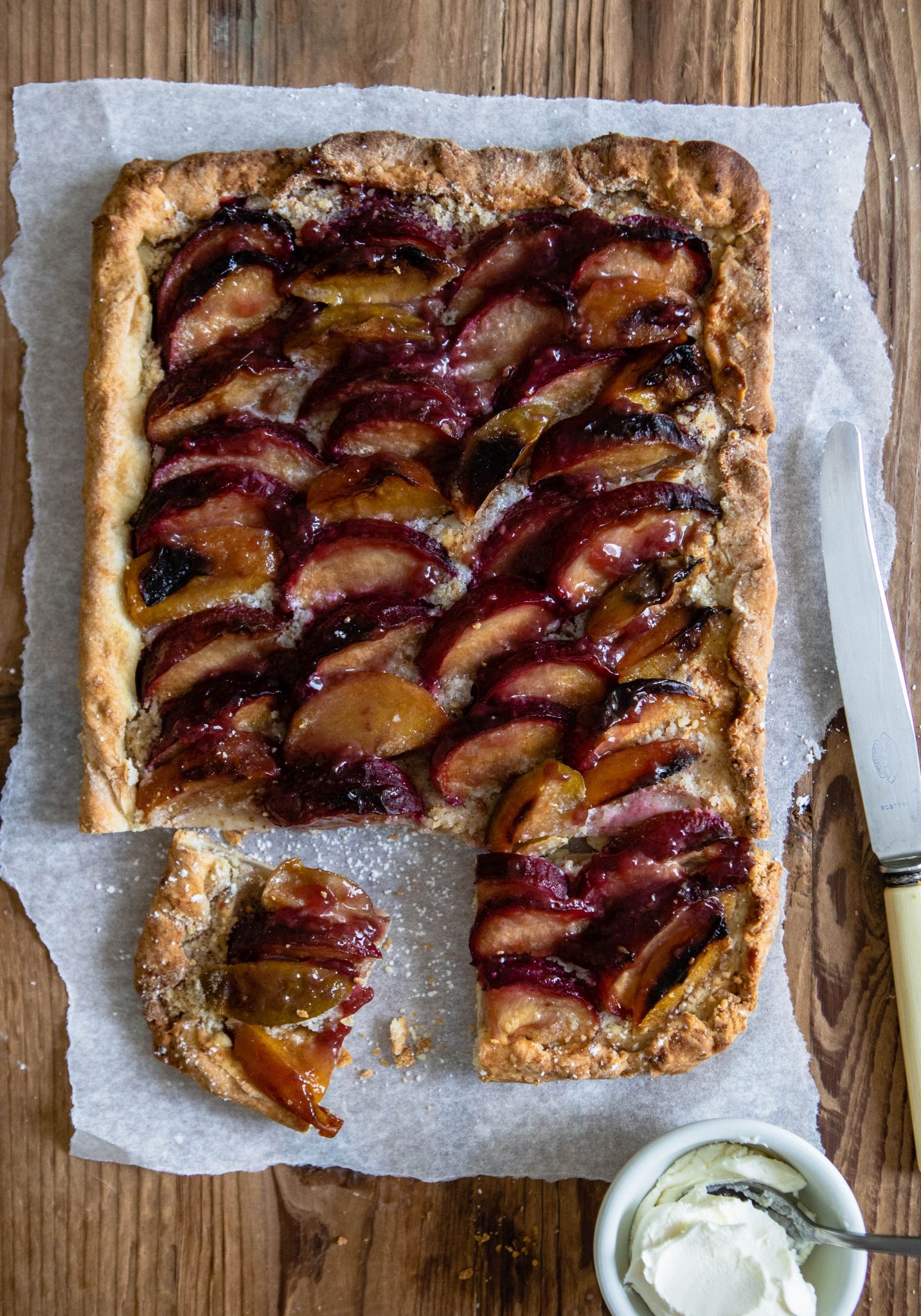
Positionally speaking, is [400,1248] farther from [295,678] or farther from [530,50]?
[530,50]

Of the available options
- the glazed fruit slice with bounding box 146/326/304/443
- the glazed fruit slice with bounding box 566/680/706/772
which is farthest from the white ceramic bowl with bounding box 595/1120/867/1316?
the glazed fruit slice with bounding box 146/326/304/443

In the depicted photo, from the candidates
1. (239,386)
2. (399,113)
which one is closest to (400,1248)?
(239,386)

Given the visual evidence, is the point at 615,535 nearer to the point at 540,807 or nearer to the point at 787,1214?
the point at 540,807

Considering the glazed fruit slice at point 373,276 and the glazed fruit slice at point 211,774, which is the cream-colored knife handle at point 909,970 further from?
the glazed fruit slice at point 373,276

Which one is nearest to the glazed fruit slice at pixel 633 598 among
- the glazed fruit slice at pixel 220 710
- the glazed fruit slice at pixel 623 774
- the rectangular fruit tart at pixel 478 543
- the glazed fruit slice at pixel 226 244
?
the rectangular fruit tart at pixel 478 543

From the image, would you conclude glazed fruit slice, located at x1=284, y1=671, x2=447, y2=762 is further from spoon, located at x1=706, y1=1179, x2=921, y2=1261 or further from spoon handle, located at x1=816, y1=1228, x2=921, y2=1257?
spoon handle, located at x1=816, y1=1228, x2=921, y2=1257

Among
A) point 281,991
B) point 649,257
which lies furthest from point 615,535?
point 281,991
